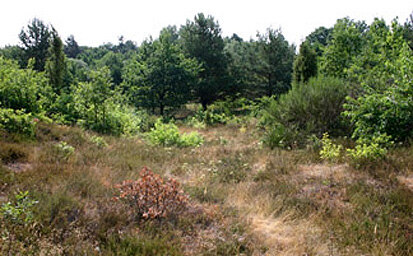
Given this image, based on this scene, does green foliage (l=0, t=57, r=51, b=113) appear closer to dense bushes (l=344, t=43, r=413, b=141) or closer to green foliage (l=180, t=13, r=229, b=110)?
dense bushes (l=344, t=43, r=413, b=141)

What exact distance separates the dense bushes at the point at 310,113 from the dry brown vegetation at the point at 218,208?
2.24m

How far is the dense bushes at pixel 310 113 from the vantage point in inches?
354

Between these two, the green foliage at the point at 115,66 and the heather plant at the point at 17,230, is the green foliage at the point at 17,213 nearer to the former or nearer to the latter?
the heather plant at the point at 17,230

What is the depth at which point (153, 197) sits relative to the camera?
155 inches

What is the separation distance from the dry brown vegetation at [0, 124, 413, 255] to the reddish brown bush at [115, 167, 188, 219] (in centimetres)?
12

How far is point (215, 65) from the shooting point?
22.1 meters

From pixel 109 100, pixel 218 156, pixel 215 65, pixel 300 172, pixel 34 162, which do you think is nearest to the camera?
pixel 34 162

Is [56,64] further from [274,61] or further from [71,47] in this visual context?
[71,47]

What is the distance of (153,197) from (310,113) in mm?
7293

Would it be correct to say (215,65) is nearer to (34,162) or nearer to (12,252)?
(34,162)

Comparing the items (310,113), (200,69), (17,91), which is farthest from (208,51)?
(17,91)

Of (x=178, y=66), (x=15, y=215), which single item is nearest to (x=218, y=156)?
(x=15, y=215)

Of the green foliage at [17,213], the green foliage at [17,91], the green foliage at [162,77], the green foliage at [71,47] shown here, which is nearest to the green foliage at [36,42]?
the green foliage at [162,77]

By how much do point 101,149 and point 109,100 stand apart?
4.46m
